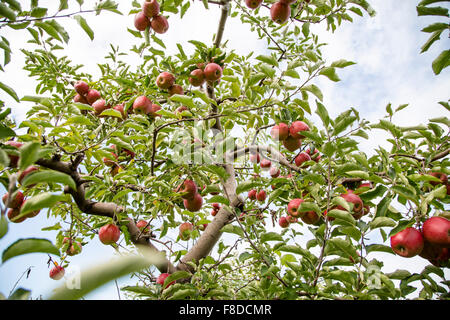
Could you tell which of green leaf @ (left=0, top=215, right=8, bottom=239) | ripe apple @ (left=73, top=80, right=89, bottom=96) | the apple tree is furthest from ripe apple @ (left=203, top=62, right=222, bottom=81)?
green leaf @ (left=0, top=215, right=8, bottom=239)

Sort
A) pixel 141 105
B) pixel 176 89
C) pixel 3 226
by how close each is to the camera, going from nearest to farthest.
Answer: pixel 3 226 < pixel 141 105 < pixel 176 89

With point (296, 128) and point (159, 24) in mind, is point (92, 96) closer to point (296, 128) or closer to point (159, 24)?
point (159, 24)

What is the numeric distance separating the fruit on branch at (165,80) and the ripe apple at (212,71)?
1.26 feet

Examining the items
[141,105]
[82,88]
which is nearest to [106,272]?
[141,105]

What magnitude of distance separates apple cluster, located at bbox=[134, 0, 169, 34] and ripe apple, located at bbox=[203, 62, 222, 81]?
650 millimetres

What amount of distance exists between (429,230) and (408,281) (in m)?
0.34

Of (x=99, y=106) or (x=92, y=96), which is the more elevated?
(x=92, y=96)

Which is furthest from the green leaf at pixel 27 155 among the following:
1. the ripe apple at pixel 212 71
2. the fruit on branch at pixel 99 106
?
the fruit on branch at pixel 99 106

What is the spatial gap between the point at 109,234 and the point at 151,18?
2.15 metres

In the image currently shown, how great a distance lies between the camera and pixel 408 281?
1.51m

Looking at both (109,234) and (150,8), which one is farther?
(150,8)

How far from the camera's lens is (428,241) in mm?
1432
